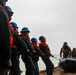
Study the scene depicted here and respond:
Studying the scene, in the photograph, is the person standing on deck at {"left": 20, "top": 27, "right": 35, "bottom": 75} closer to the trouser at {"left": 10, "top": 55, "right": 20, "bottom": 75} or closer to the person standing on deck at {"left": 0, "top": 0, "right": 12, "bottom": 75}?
the trouser at {"left": 10, "top": 55, "right": 20, "bottom": 75}

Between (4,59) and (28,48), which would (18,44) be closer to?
(28,48)

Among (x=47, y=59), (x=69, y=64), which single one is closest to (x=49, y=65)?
(x=47, y=59)

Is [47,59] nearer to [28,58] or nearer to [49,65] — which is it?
[49,65]

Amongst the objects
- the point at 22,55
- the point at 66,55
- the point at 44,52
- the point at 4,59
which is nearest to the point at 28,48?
the point at 22,55

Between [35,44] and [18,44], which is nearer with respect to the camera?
[18,44]

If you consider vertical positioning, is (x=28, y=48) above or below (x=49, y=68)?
above

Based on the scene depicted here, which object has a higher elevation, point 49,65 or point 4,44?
point 4,44

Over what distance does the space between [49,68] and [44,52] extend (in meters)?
0.70

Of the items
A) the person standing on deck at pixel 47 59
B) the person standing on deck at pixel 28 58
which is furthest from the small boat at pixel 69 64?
the person standing on deck at pixel 28 58

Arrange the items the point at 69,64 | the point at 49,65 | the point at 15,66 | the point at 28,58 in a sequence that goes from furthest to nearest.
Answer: the point at 69,64, the point at 49,65, the point at 28,58, the point at 15,66

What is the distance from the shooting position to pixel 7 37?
350 cm

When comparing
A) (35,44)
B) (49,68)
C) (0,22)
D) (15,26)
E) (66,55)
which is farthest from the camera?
(66,55)

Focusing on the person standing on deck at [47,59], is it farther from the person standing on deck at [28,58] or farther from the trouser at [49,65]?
the person standing on deck at [28,58]

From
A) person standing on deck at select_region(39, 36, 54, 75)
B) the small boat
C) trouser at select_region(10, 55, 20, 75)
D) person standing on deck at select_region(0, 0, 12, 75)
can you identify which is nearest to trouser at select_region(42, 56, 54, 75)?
person standing on deck at select_region(39, 36, 54, 75)
